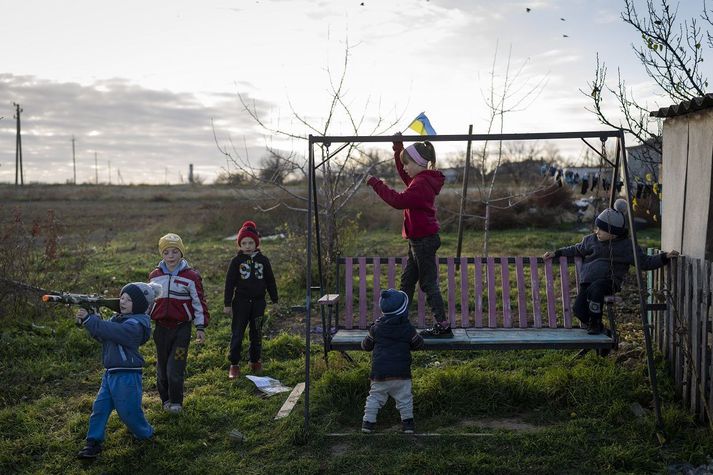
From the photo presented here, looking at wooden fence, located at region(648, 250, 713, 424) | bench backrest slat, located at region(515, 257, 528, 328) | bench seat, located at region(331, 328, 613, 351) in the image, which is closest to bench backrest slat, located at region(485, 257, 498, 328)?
bench backrest slat, located at region(515, 257, 528, 328)

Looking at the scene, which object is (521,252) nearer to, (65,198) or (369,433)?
(369,433)

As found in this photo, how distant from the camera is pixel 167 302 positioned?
5914mm

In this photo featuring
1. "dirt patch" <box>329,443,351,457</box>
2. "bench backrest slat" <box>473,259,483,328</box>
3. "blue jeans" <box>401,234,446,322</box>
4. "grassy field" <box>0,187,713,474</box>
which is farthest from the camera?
"bench backrest slat" <box>473,259,483,328</box>

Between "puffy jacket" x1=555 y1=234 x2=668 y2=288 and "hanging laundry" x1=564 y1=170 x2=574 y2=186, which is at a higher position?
"hanging laundry" x1=564 y1=170 x2=574 y2=186

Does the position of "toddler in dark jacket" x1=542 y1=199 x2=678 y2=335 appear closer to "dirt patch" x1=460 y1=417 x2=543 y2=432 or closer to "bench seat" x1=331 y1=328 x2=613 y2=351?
"bench seat" x1=331 y1=328 x2=613 y2=351

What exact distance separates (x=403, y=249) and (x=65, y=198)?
3738cm

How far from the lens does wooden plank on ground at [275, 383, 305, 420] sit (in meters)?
5.81

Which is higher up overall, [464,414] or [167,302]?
[167,302]

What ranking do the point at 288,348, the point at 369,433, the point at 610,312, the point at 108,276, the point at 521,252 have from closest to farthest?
the point at 369,433, the point at 610,312, the point at 288,348, the point at 108,276, the point at 521,252

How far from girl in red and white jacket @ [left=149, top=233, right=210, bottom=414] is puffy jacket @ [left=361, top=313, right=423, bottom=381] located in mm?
1592

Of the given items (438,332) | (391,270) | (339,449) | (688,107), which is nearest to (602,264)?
(688,107)

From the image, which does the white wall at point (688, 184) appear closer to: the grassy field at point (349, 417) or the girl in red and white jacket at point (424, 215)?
the grassy field at point (349, 417)

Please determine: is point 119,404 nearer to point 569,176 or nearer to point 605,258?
point 605,258

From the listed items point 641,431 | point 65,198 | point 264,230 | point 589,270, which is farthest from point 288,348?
point 65,198
